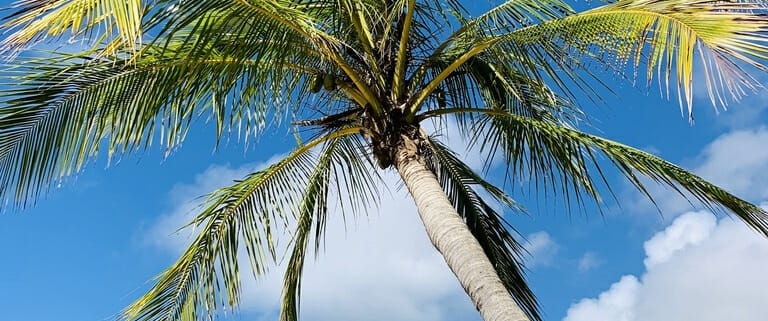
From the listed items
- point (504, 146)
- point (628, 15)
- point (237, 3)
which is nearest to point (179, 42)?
point (237, 3)

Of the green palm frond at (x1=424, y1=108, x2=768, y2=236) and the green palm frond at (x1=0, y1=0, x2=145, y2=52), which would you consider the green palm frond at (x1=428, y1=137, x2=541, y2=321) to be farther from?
the green palm frond at (x1=0, y1=0, x2=145, y2=52)

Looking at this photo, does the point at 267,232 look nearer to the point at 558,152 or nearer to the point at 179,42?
the point at 179,42

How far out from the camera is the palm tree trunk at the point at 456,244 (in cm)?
483

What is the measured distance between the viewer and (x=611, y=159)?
19.9 feet

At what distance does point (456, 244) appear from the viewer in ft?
17.4

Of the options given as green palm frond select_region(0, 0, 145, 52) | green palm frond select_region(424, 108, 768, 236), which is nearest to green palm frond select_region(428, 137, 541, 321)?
green palm frond select_region(424, 108, 768, 236)

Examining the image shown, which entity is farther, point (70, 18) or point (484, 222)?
point (484, 222)

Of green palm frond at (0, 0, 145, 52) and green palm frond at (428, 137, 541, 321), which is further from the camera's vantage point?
green palm frond at (428, 137, 541, 321)

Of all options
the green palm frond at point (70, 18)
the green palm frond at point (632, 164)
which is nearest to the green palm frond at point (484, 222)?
the green palm frond at point (632, 164)

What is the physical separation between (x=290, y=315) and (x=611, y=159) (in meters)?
3.41

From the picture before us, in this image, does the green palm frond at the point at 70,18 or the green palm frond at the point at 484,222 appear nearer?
the green palm frond at the point at 70,18

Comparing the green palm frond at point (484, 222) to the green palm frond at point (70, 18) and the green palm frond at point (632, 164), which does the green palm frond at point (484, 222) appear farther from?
the green palm frond at point (70, 18)

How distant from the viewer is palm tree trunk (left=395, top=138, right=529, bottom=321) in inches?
190

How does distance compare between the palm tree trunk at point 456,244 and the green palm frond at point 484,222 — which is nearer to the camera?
the palm tree trunk at point 456,244
